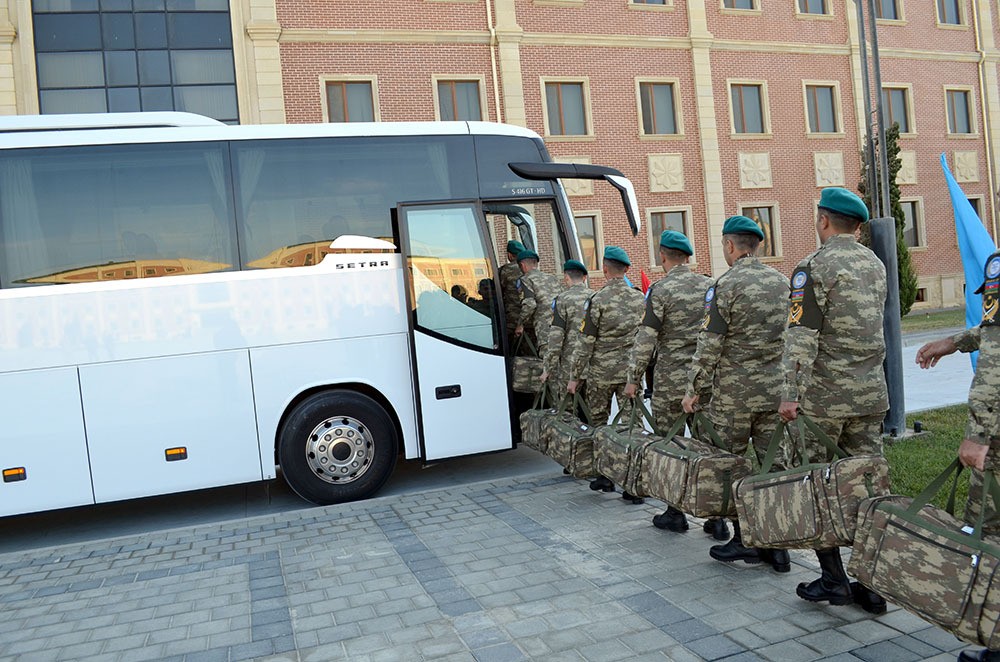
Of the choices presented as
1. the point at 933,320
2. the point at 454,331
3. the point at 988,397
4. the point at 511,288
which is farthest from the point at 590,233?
the point at 988,397

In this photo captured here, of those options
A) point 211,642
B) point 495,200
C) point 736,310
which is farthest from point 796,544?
point 495,200

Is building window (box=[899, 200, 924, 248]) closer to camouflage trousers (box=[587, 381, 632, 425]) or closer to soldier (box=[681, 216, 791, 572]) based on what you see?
camouflage trousers (box=[587, 381, 632, 425])

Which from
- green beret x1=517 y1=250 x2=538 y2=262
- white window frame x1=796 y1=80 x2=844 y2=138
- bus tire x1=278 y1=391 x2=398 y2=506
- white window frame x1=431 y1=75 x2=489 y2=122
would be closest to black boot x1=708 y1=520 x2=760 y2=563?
bus tire x1=278 y1=391 x2=398 y2=506

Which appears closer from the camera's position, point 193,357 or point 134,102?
point 193,357

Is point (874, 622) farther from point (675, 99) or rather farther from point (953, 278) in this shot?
point (953, 278)

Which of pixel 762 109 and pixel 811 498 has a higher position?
pixel 762 109

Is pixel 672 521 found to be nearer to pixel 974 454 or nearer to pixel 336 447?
pixel 974 454

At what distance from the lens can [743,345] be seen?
520 cm

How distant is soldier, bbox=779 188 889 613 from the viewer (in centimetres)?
436

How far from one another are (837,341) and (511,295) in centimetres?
481

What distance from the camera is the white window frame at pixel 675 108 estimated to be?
2458cm

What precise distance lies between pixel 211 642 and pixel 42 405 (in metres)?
3.49

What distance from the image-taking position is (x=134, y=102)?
2073 centimetres

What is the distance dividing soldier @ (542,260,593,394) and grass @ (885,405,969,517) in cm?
286
